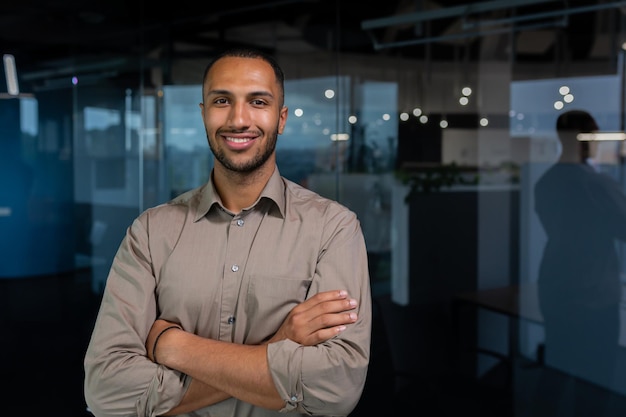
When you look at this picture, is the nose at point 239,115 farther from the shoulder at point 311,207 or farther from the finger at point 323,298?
the finger at point 323,298

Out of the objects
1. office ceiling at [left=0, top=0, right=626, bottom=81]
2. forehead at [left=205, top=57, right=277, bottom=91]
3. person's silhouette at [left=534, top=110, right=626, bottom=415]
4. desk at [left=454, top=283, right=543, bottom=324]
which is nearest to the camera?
forehead at [left=205, top=57, right=277, bottom=91]

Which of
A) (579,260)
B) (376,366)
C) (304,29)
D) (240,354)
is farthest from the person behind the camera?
(304,29)

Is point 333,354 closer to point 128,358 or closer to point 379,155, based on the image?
point 128,358

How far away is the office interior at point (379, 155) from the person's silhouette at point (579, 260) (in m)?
0.03

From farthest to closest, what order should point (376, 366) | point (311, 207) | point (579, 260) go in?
1. point (376, 366)
2. point (579, 260)
3. point (311, 207)

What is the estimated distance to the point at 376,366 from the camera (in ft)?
13.5

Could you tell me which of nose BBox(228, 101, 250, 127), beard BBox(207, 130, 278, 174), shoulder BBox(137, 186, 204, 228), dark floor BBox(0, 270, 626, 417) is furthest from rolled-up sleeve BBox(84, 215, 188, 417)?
dark floor BBox(0, 270, 626, 417)

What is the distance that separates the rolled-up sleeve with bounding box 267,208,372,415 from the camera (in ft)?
5.36

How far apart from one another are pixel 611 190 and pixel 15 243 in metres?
3.45

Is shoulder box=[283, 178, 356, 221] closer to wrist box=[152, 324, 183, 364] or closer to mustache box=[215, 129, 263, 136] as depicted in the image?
mustache box=[215, 129, 263, 136]

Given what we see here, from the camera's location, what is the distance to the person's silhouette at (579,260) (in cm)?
346

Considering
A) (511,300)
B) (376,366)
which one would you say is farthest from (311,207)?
(376,366)

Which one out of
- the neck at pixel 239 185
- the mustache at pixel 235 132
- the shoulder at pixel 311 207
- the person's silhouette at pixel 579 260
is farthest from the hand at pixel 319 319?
the person's silhouette at pixel 579 260

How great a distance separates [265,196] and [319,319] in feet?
1.20
